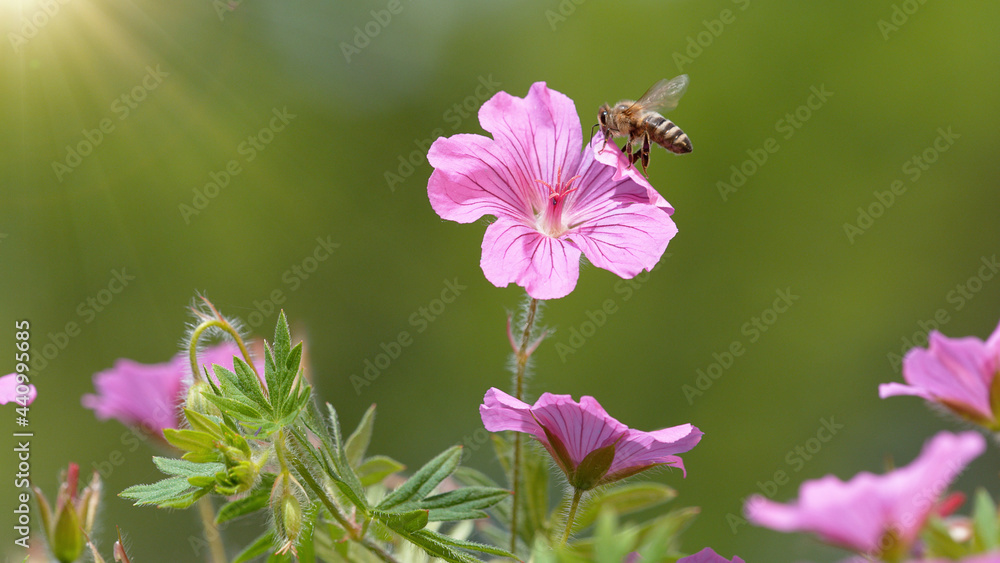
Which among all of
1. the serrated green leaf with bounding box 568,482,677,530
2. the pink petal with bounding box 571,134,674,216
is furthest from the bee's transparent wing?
the serrated green leaf with bounding box 568,482,677,530

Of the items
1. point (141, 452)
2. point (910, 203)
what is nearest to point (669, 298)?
point (910, 203)

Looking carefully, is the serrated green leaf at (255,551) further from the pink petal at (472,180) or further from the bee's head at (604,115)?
the bee's head at (604,115)

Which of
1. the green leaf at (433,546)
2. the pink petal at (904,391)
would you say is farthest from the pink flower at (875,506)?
the green leaf at (433,546)

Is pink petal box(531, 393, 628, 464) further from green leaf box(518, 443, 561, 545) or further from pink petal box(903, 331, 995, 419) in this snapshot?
pink petal box(903, 331, 995, 419)

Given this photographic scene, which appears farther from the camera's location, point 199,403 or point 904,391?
point 199,403

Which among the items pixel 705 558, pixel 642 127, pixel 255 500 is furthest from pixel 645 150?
pixel 255 500

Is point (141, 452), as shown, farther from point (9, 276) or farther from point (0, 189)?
point (0, 189)

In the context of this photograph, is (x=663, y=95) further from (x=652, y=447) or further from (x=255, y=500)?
(x=255, y=500)
